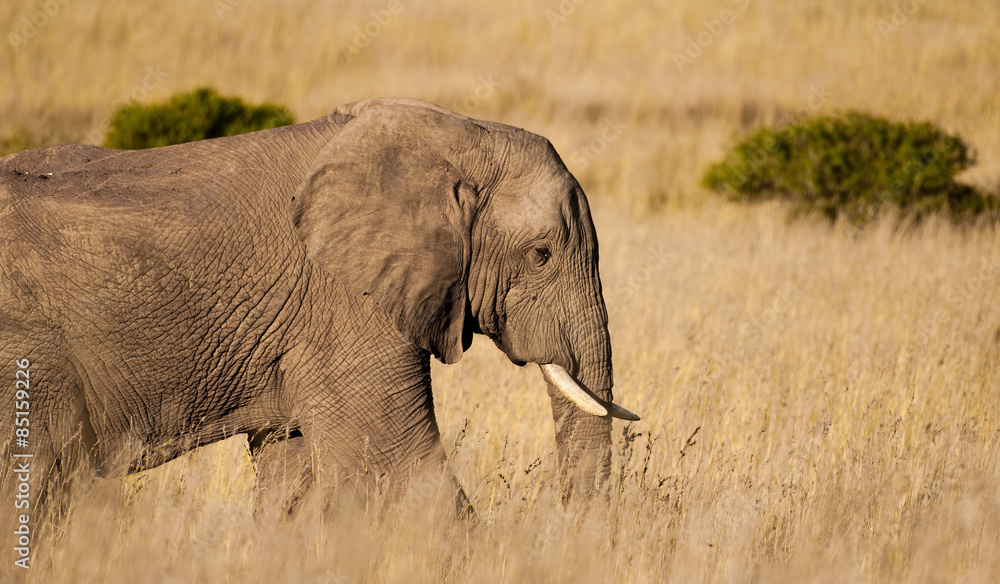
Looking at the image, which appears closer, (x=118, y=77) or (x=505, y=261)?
(x=505, y=261)

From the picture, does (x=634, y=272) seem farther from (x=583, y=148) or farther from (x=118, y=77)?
(x=118, y=77)

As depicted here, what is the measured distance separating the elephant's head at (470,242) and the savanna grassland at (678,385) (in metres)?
0.56

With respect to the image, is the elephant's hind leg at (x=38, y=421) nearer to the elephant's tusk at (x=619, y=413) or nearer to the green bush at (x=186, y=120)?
the elephant's tusk at (x=619, y=413)

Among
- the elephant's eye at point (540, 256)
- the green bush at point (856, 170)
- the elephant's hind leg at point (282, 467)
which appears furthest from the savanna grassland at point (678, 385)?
the elephant's eye at point (540, 256)

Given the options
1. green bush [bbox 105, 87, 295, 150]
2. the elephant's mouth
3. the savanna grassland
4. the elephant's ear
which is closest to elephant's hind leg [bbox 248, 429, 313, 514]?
the savanna grassland

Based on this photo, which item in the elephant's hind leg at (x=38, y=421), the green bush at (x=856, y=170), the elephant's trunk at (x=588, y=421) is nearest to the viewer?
the elephant's hind leg at (x=38, y=421)

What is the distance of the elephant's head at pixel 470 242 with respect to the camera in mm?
3701

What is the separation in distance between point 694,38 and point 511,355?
24.4m

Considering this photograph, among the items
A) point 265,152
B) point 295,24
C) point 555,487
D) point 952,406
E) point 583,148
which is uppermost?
point 295,24

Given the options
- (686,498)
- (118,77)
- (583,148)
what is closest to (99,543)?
(686,498)

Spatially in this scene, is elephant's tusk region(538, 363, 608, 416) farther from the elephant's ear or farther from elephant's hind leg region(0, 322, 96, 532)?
elephant's hind leg region(0, 322, 96, 532)

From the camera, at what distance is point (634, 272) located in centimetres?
1062

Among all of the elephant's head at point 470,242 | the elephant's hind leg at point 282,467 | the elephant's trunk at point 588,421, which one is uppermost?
the elephant's head at point 470,242

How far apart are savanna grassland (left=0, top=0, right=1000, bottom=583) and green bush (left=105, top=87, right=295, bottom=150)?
106 inches
